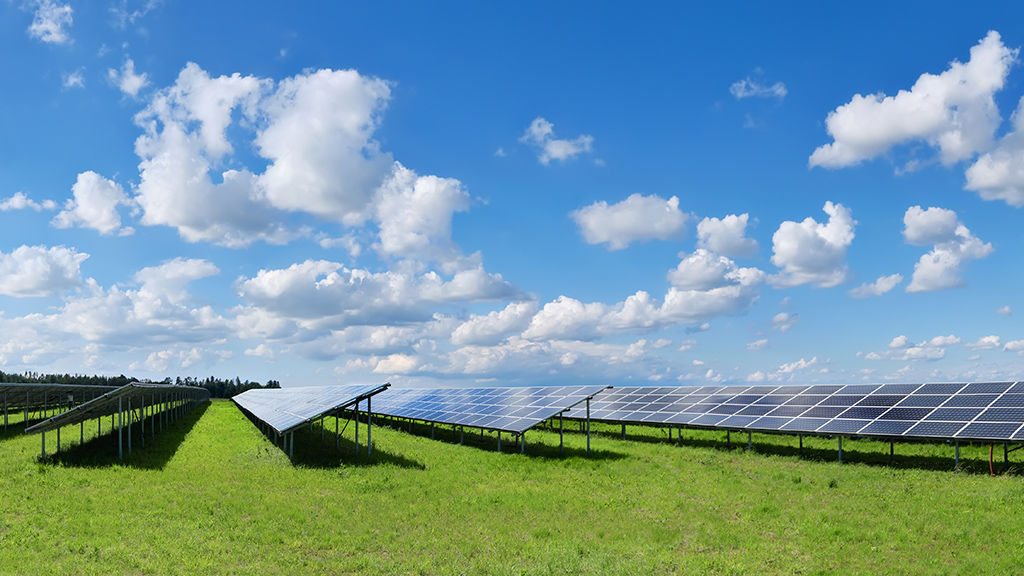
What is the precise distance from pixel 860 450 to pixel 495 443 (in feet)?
66.3

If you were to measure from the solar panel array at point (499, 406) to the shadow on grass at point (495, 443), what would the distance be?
4.22 ft

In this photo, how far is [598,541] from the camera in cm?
1691

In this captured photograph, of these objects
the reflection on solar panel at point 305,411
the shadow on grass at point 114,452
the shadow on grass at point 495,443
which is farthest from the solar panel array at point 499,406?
the shadow on grass at point 114,452

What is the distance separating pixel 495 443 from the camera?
39.0m

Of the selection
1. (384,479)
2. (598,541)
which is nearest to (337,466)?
(384,479)

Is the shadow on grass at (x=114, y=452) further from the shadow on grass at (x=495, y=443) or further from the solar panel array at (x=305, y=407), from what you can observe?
the shadow on grass at (x=495, y=443)

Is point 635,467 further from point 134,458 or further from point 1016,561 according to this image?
point 134,458

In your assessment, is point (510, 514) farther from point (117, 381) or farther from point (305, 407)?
point (117, 381)

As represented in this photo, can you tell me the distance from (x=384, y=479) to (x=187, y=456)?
1372cm

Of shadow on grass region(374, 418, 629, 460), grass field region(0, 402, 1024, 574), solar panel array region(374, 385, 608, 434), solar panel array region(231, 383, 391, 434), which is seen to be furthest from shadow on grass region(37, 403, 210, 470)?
shadow on grass region(374, 418, 629, 460)

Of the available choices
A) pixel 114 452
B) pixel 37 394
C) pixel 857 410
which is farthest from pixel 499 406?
pixel 37 394

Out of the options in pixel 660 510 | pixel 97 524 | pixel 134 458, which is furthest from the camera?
pixel 134 458

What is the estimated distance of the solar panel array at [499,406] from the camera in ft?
113

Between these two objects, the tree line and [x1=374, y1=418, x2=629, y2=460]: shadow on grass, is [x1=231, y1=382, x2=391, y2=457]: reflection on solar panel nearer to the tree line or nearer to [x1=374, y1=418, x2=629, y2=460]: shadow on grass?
[x1=374, y1=418, x2=629, y2=460]: shadow on grass
